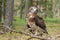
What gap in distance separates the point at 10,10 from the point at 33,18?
19.7ft

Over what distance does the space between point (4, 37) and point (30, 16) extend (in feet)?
11.2

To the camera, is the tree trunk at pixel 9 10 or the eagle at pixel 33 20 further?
the tree trunk at pixel 9 10

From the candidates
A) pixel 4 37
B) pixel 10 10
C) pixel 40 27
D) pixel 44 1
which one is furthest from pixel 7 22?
pixel 44 1

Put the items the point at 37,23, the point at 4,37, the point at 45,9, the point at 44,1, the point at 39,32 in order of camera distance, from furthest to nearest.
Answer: the point at 45,9, the point at 44,1, the point at 4,37, the point at 37,23, the point at 39,32

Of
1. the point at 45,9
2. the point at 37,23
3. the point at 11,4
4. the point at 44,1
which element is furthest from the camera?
the point at 45,9

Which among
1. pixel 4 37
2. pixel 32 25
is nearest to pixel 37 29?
pixel 32 25

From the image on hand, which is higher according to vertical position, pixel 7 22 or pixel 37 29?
pixel 37 29

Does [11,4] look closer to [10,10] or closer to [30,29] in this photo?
[10,10]

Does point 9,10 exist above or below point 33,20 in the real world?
below

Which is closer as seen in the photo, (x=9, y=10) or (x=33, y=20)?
(x=33, y=20)

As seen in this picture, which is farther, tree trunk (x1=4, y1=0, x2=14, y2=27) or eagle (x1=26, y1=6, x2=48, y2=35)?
tree trunk (x1=4, y1=0, x2=14, y2=27)

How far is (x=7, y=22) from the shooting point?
541 inches

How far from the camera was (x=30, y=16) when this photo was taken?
7.53 metres

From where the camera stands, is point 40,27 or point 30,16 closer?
point 30,16
